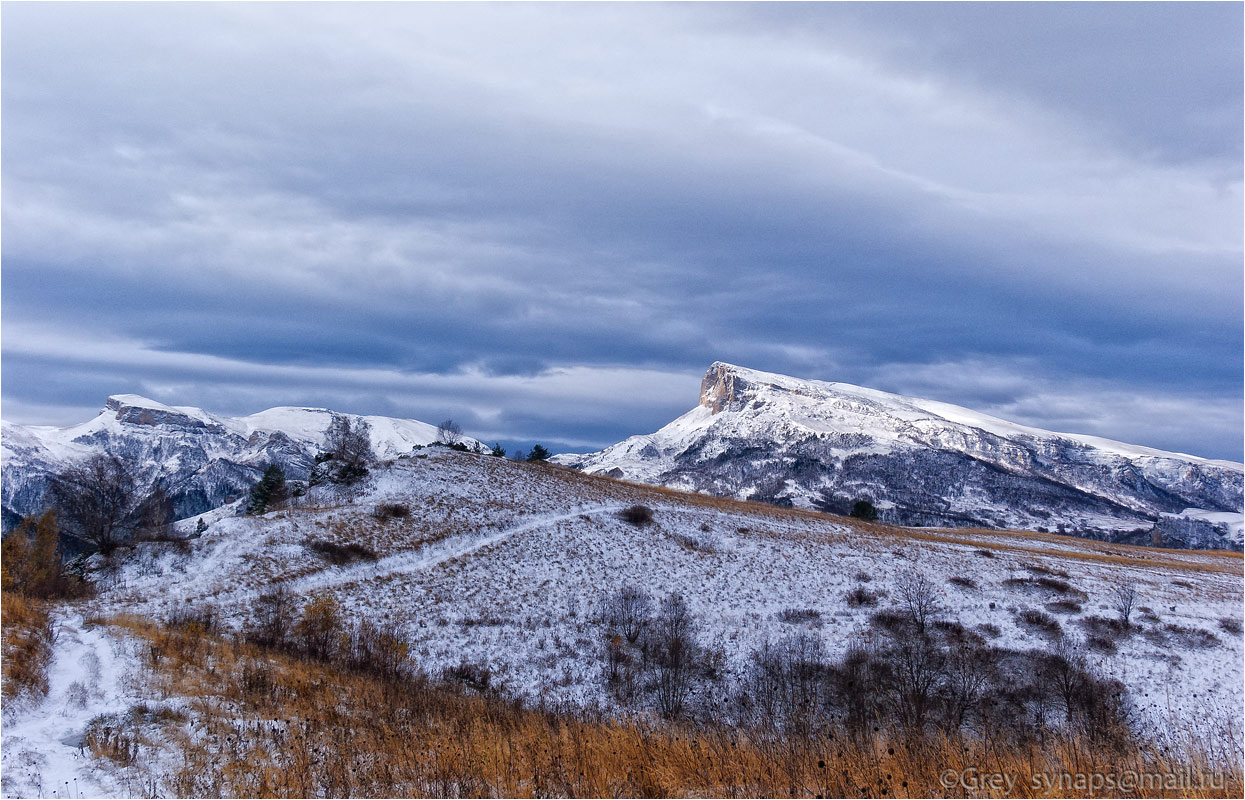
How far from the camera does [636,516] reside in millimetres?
56281

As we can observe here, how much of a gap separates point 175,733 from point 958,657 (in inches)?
1232

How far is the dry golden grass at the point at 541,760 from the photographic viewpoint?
936 centimetres

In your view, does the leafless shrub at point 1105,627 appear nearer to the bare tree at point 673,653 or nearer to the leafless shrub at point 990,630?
the leafless shrub at point 990,630

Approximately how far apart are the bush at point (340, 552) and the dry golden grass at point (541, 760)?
25.0 metres

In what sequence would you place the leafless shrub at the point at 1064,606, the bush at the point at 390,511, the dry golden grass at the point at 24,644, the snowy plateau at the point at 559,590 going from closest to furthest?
the dry golden grass at the point at 24,644 → the snowy plateau at the point at 559,590 → the leafless shrub at the point at 1064,606 → the bush at the point at 390,511

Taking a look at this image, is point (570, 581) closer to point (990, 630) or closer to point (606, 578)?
point (606, 578)

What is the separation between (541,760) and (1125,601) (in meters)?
46.3

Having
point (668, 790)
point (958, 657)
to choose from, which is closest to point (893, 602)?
point (958, 657)

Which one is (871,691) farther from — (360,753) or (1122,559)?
(1122,559)

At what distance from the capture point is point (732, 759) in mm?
10367

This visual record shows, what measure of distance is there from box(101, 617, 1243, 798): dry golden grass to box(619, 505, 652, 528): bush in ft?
133

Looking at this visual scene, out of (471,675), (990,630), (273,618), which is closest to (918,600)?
(990,630)

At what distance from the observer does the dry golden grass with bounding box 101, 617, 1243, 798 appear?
9359 millimetres

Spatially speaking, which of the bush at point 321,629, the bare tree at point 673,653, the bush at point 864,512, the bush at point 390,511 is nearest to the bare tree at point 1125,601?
the bare tree at point 673,653
